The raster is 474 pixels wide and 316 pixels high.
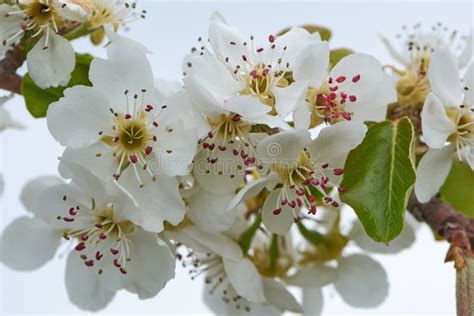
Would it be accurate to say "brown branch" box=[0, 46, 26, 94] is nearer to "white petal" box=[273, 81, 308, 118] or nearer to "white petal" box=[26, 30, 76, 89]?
"white petal" box=[26, 30, 76, 89]

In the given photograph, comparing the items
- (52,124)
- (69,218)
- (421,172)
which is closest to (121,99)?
(52,124)

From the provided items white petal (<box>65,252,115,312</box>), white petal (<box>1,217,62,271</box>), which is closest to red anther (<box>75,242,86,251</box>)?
white petal (<box>65,252,115,312</box>)

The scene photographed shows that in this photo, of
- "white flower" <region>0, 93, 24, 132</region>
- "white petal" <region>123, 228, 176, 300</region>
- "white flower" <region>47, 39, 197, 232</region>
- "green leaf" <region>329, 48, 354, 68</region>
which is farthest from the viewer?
→ "white flower" <region>0, 93, 24, 132</region>

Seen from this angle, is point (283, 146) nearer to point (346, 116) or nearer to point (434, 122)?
point (346, 116)

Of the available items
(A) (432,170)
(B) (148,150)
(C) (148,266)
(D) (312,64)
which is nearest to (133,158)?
(B) (148,150)

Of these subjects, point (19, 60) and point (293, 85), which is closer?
point (293, 85)

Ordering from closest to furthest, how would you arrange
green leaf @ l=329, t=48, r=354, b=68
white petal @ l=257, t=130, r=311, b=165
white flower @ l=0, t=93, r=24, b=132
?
white petal @ l=257, t=130, r=311, b=165 → green leaf @ l=329, t=48, r=354, b=68 → white flower @ l=0, t=93, r=24, b=132

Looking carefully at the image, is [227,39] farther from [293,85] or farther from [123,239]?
[123,239]
